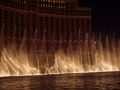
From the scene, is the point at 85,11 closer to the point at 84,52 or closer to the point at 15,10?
the point at 84,52

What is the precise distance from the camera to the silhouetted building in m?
129

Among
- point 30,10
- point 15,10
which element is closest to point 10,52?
point 15,10

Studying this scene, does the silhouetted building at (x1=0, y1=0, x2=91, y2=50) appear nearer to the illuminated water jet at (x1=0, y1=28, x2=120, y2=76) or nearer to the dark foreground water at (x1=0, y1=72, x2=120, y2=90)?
the illuminated water jet at (x1=0, y1=28, x2=120, y2=76)

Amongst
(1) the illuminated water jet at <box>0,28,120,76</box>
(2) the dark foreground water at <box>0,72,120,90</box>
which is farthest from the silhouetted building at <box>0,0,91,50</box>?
(2) the dark foreground water at <box>0,72,120,90</box>

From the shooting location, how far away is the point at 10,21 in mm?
125750

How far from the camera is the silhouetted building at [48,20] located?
12945 cm

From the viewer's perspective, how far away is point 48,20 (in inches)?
5989

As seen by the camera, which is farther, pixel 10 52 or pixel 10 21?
pixel 10 21

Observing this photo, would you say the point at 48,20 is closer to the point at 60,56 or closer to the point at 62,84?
the point at 60,56

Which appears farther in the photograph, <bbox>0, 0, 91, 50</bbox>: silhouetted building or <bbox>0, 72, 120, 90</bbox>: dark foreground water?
<bbox>0, 0, 91, 50</bbox>: silhouetted building

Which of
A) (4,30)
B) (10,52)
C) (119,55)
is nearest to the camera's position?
(10,52)

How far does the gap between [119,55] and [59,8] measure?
3533cm

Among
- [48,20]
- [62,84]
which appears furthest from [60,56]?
[62,84]

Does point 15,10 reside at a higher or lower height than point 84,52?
higher
